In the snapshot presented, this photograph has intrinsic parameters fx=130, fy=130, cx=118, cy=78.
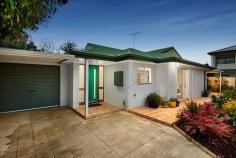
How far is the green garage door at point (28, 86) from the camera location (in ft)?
21.6

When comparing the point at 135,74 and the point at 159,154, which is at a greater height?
the point at 135,74

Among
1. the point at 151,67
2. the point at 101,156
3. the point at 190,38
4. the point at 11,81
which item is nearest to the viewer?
the point at 101,156

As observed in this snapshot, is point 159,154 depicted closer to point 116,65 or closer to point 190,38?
point 116,65

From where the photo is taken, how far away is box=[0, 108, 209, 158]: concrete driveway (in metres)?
3.36

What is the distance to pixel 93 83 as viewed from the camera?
27.3 ft

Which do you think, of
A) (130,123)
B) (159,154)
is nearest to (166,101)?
(130,123)

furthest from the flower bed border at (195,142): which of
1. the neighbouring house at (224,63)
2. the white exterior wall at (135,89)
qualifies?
the neighbouring house at (224,63)

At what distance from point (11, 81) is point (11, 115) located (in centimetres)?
172

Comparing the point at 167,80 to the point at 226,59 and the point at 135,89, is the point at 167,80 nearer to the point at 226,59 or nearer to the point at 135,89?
the point at 135,89

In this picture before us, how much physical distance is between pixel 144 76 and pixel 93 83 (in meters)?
3.26

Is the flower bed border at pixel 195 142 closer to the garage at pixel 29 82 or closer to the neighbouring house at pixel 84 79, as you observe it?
the neighbouring house at pixel 84 79

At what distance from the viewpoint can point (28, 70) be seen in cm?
714

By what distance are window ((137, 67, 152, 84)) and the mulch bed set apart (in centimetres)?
429

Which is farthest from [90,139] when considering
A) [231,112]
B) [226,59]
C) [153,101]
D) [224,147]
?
[226,59]
